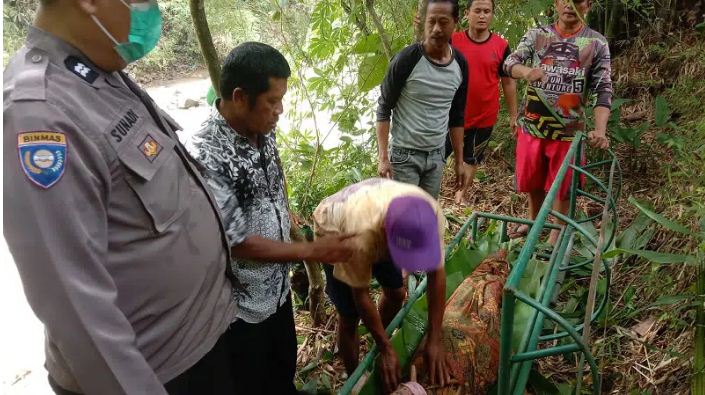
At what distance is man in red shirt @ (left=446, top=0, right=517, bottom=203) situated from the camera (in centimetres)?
360

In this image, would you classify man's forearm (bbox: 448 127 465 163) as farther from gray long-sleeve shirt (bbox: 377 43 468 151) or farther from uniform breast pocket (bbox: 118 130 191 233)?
uniform breast pocket (bbox: 118 130 191 233)

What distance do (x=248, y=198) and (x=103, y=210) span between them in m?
0.66

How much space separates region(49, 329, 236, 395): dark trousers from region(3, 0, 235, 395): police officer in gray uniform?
11 millimetres

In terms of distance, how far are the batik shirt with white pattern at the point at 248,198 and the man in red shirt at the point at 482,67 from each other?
7.43 ft

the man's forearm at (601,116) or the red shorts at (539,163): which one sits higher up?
the man's forearm at (601,116)

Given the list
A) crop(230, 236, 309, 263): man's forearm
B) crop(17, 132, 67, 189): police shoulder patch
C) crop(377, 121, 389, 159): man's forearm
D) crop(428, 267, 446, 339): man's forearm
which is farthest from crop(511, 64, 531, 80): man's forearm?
crop(17, 132, 67, 189): police shoulder patch

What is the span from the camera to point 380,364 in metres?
1.72

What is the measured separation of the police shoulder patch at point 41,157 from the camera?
0.87 m

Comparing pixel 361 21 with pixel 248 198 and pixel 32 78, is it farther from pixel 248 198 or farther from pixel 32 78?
pixel 32 78

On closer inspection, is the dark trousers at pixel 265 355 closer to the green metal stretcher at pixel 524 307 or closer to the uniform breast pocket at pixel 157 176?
the green metal stretcher at pixel 524 307

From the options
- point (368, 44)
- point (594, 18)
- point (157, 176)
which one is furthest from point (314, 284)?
point (594, 18)

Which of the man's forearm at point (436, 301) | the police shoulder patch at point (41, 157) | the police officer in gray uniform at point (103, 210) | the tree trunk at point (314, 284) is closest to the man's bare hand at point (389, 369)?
the man's forearm at point (436, 301)

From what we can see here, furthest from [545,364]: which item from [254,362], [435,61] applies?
[435,61]

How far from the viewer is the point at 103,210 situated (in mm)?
968
